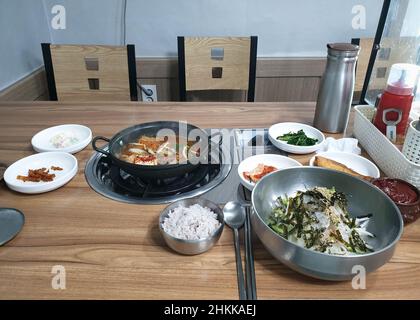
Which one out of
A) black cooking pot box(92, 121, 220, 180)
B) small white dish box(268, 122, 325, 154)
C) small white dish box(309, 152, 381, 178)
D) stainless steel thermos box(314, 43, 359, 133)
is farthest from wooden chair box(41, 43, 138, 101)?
small white dish box(309, 152, 381, 178)

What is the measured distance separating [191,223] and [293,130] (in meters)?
0.76

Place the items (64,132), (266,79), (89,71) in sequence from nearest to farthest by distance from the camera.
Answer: (64,132)
(89,71)
(266,79)

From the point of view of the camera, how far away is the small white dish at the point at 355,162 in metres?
1.05

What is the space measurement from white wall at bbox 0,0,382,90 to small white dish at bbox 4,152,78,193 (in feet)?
4.79

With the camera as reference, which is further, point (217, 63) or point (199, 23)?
point (199, 23)

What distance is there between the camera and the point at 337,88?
1.26 metres

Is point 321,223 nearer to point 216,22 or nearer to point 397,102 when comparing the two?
point 397,102

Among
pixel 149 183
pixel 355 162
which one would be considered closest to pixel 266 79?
pixel 355 162

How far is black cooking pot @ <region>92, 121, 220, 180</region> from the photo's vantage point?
0.95 m

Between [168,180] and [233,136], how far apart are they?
16.0 inches

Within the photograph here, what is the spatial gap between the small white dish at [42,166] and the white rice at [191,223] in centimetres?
41

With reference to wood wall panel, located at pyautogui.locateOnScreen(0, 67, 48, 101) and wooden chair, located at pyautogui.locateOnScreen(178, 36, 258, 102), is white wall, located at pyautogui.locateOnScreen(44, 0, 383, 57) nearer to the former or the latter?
wood wall panel, located at pyautogui.locateOnScreen(0, 67, 48, 101)

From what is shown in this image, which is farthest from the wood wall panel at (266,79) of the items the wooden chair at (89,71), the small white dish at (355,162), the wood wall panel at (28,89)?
the small white dish at (355,162)

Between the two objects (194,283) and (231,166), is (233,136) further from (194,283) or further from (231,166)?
A: (194,283)
